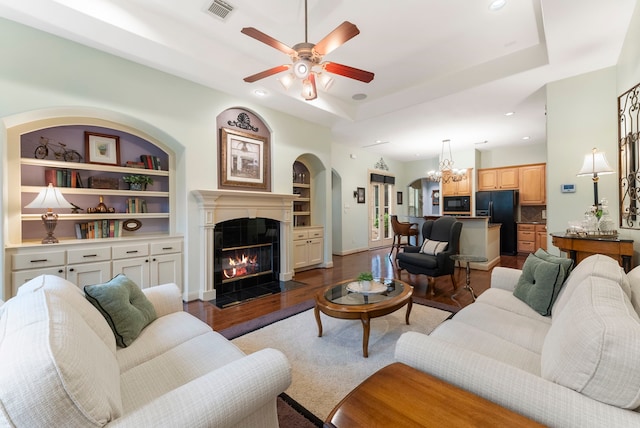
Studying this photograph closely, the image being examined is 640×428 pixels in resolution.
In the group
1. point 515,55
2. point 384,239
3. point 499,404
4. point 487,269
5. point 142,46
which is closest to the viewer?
point 499,404

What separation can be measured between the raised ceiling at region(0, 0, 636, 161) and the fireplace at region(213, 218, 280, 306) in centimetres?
198

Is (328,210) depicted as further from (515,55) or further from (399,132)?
(515,55)

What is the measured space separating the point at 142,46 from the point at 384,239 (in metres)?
7.36

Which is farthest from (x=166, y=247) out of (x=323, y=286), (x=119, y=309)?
(x=323, y=286)

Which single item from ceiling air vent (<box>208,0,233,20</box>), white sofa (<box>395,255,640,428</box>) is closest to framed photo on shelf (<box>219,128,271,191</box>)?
ceiling air vent (<box>208,0,233,20</box>)

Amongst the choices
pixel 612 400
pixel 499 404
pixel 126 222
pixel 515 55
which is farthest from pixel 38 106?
pixel 515 55

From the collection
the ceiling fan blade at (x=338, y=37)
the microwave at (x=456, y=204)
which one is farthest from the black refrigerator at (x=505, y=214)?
the ceiling fan blade at (x=338, y=37)

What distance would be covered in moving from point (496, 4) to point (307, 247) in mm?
4232

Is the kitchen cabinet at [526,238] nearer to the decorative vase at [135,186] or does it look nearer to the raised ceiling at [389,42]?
the raised ceiling at [389,42]

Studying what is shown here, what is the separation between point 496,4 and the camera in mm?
2561

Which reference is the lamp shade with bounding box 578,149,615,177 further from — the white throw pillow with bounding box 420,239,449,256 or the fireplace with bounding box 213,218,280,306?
the fireplace with bounding box 213,218,280,306

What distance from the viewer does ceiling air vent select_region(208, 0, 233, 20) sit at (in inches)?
102

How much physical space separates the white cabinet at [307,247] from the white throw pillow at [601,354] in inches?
165

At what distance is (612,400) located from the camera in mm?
857
